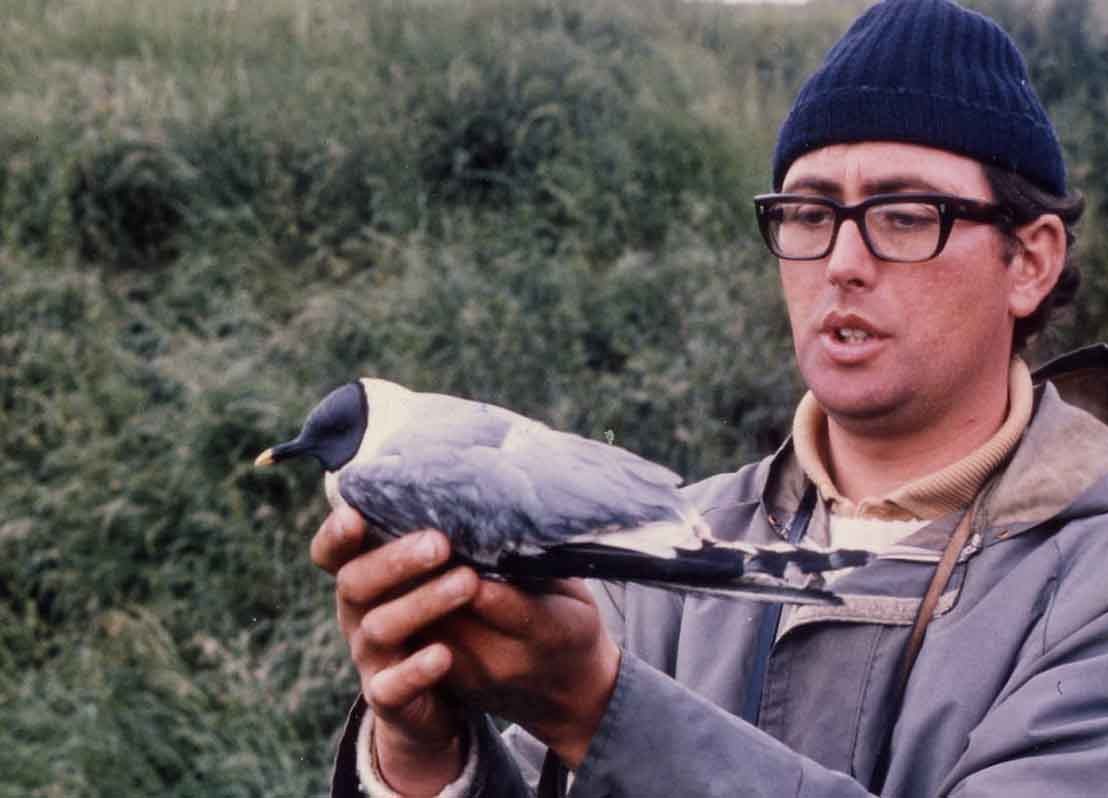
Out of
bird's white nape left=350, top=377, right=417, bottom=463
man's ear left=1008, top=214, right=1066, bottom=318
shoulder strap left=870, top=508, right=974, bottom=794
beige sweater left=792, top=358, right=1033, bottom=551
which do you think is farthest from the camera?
man's ear left=1008, top=214, right=1066, bottom=318

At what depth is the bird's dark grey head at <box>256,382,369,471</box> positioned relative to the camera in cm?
210

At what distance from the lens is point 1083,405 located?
2525 millimetres

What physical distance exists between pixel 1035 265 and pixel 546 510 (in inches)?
44.5

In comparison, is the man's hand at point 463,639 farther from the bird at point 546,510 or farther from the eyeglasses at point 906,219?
the eyeglasses at point 906,219

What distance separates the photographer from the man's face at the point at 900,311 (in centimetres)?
215

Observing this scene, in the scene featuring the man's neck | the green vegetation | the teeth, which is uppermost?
the teeth

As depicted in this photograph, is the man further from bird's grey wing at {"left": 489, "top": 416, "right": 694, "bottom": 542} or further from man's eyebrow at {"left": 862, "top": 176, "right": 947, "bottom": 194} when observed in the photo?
bird's grey wing at {"left": 489, "top": 416, "right": 694, "bottom": 542}

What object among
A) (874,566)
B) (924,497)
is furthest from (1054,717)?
(924,497)

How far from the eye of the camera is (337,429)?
2117 millimetres

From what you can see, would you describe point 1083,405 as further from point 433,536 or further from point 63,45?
point 63,45

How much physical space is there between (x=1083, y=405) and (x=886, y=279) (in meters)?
0.65

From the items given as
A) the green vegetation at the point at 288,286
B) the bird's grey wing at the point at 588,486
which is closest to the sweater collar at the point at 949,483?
the bird's grey wing at the point at 588,486

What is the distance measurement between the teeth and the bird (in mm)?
501

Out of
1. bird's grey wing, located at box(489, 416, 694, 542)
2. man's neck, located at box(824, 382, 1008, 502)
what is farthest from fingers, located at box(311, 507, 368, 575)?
man's neck, located at box(824, 382, 1008, 502)
